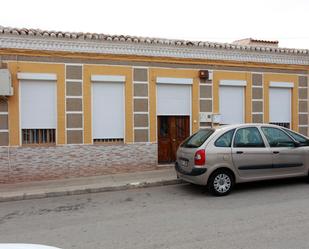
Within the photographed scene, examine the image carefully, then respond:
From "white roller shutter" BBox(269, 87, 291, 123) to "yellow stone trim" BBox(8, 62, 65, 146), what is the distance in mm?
7431

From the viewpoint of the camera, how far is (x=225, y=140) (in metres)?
7.85

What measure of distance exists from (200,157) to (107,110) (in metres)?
4.10

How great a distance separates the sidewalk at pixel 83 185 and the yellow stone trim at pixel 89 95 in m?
1.29

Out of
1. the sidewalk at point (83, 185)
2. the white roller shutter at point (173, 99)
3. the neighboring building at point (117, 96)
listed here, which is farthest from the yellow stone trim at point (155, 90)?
the sidewalk at point (83, 185)

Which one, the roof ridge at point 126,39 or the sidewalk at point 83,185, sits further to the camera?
the roof ridge at point 126,39

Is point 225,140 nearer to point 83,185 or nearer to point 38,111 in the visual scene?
point 83,185

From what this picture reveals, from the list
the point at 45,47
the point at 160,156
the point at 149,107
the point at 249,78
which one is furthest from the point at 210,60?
the point at 45,47

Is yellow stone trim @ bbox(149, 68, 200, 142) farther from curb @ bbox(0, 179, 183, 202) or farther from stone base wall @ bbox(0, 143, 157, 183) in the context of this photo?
curb @ bbox(0, 179, 183, 202)

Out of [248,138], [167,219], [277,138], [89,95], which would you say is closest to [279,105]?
[277,138]

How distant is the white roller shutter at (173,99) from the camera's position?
Result: 36.3 feet

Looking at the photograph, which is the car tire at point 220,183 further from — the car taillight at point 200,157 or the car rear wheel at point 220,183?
the car taillight at point 200,157

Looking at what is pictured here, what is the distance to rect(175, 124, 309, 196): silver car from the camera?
7.61 m

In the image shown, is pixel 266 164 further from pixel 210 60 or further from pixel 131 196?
pixel 210 60

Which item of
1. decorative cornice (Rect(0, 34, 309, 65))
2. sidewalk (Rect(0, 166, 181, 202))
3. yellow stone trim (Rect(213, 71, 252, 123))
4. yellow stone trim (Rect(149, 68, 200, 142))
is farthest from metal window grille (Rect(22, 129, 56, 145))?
yellow stone trim (Rect(213, 71, 252, 123))
